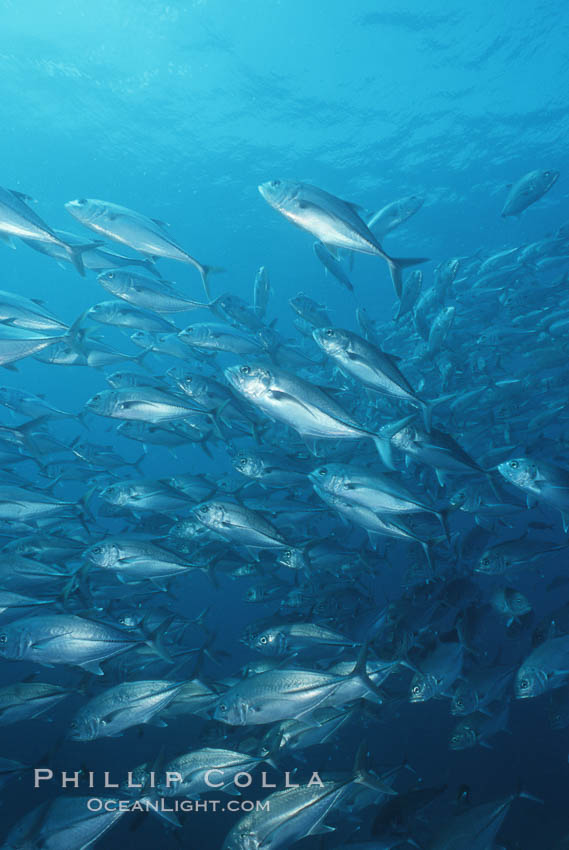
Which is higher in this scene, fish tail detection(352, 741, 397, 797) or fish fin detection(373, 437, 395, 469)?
fish fin detection(373, 437, 395, 469)

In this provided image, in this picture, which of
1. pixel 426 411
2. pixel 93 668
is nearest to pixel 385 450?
pixel 426 411

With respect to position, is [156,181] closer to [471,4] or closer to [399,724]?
[471,4]

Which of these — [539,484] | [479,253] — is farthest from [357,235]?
[479,253]

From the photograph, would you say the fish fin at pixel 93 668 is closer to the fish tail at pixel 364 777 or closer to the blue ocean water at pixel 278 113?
the fish tail at pixel 364 777

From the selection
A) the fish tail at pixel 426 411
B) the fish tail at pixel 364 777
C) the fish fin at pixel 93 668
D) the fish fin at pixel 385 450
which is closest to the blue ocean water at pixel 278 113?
the fish tail at pixel 426 411

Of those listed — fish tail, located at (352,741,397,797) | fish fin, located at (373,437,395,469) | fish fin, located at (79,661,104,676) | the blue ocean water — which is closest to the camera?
fish tail, located at (352,741,397,797)

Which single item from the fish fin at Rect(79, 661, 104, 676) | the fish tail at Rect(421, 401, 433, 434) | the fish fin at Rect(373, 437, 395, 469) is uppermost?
the fish tail at Rect(421, 401, 433, 434)

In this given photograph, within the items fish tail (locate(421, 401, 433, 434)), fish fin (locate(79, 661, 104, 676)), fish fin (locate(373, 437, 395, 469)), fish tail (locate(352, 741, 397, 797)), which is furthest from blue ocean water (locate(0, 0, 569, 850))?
fish tail (locate(352, 741, 397, 797))

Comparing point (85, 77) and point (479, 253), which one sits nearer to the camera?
point (479, 253)

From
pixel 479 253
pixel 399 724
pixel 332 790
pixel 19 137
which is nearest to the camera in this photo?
pixel 332 790

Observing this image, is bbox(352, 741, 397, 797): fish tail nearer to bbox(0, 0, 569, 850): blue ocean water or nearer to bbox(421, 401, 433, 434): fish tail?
bbox(421, 401, 433, 434): fish tail

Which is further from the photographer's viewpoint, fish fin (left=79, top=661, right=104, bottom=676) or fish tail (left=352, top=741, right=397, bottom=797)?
fish fin (left=79, top=661, right=104, bottom=676)

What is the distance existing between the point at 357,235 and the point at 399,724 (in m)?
7.49

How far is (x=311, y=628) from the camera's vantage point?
165 inches
